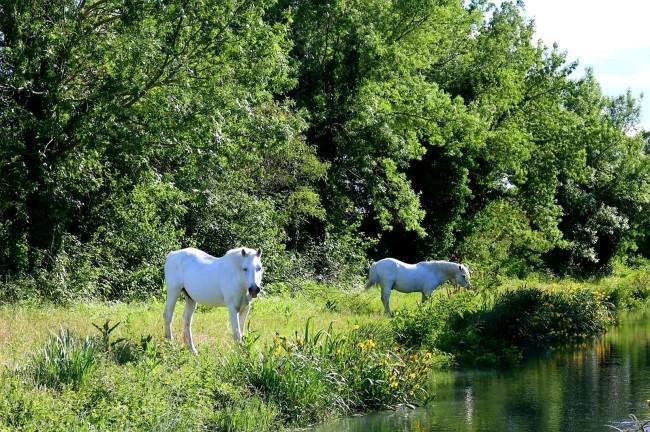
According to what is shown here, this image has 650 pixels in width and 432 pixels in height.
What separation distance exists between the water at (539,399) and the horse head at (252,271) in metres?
2.19

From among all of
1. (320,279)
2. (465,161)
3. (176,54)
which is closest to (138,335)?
(176,54)

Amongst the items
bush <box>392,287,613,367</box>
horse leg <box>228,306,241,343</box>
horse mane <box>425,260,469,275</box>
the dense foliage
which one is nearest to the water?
bush <box>392,287,613,367</box>

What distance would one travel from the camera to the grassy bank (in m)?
10.5

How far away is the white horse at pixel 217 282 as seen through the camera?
13570 mm

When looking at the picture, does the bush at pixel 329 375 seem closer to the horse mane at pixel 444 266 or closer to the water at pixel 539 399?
the water at pixel 539 399

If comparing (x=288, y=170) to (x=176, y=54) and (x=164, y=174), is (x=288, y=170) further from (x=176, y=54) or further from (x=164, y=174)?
(x=176, y=54)

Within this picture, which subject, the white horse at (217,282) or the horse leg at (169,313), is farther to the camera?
the horse leg at (169,313)

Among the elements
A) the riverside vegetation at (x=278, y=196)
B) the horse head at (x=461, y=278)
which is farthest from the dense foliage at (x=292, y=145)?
the horse head at (x=461, y=278)

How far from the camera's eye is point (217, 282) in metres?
14.0

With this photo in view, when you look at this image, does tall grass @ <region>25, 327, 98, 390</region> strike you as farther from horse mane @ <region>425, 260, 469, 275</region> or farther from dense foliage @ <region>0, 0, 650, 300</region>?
horse mane @ <region>425, 260, 469, 275</region>

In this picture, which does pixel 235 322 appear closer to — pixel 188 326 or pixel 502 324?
pixel 188 326

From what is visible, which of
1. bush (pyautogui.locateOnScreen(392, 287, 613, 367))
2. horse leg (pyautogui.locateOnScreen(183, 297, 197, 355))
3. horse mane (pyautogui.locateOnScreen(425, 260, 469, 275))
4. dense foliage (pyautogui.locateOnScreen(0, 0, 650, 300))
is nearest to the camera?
horse leg (pyautogui.locateOnScreen(183, 297, 197, 355))

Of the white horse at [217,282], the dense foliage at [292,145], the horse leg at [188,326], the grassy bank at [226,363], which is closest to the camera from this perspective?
the grassy bank at [226,363]

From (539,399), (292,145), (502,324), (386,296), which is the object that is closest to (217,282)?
(539,399)
